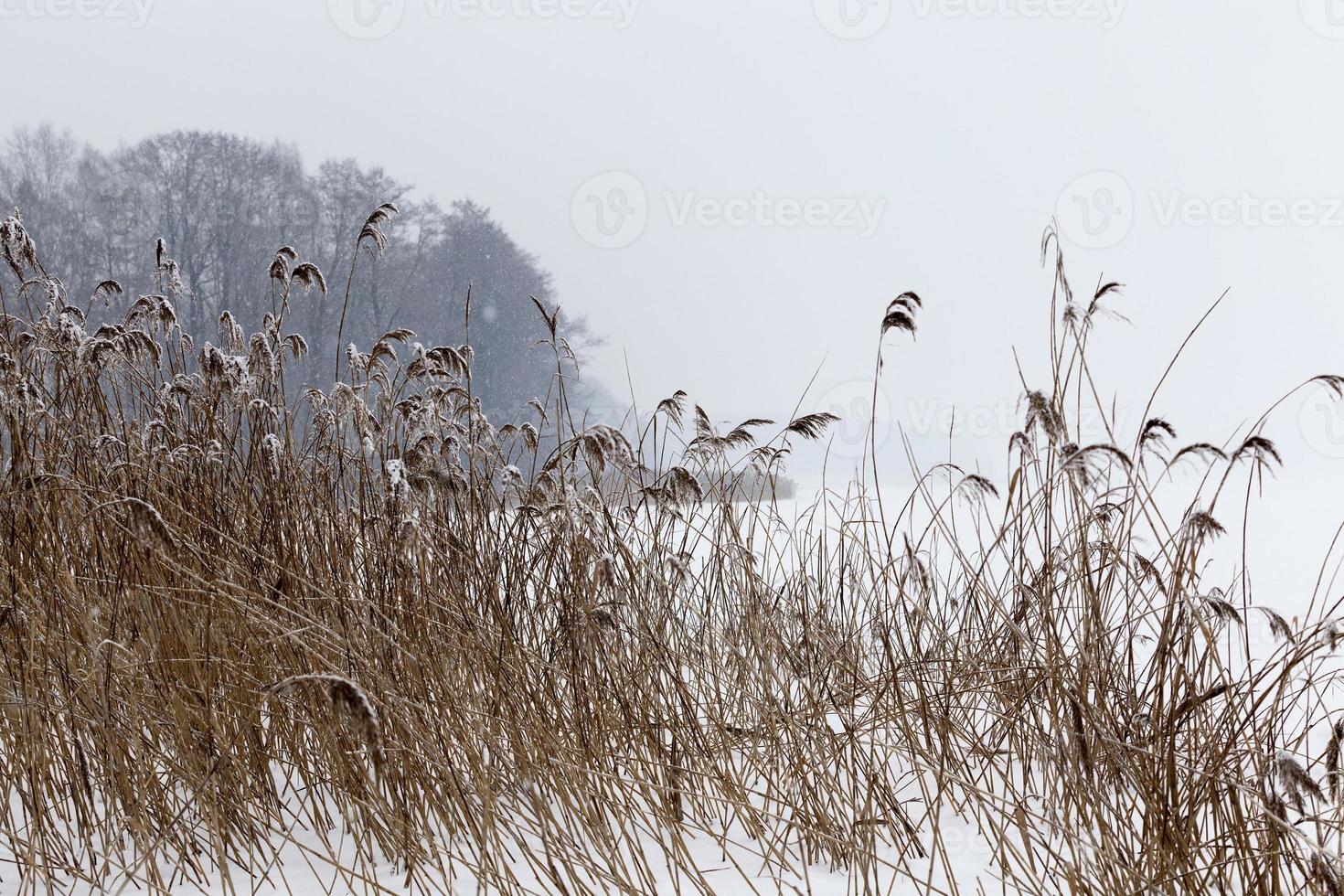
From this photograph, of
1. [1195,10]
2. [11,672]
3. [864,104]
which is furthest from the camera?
[864,104]

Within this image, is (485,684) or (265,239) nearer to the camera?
(485,684)

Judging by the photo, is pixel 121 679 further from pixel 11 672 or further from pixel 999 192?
pixel 999 192

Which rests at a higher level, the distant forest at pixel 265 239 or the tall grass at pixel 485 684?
the distant forest at pixel 265 239

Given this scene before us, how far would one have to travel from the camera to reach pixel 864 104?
249ft

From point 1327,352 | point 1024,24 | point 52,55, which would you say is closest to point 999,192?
point 1024,24

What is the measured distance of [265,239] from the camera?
57.7 feet

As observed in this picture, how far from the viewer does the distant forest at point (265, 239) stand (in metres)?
16.6

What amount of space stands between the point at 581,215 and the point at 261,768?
101 feet

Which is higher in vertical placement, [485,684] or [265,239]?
[265,239]

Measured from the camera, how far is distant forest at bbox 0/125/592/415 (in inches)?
652

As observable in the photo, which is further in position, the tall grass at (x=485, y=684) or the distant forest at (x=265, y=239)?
the distant forest at (x=265, y=239)

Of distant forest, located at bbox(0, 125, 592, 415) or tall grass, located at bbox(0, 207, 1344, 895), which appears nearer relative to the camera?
tall grass, located at bbox(0, 207, 1344, 895)

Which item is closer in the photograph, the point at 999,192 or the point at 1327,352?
the point at 1327,352

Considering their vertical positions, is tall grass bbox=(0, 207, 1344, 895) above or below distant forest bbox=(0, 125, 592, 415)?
below
